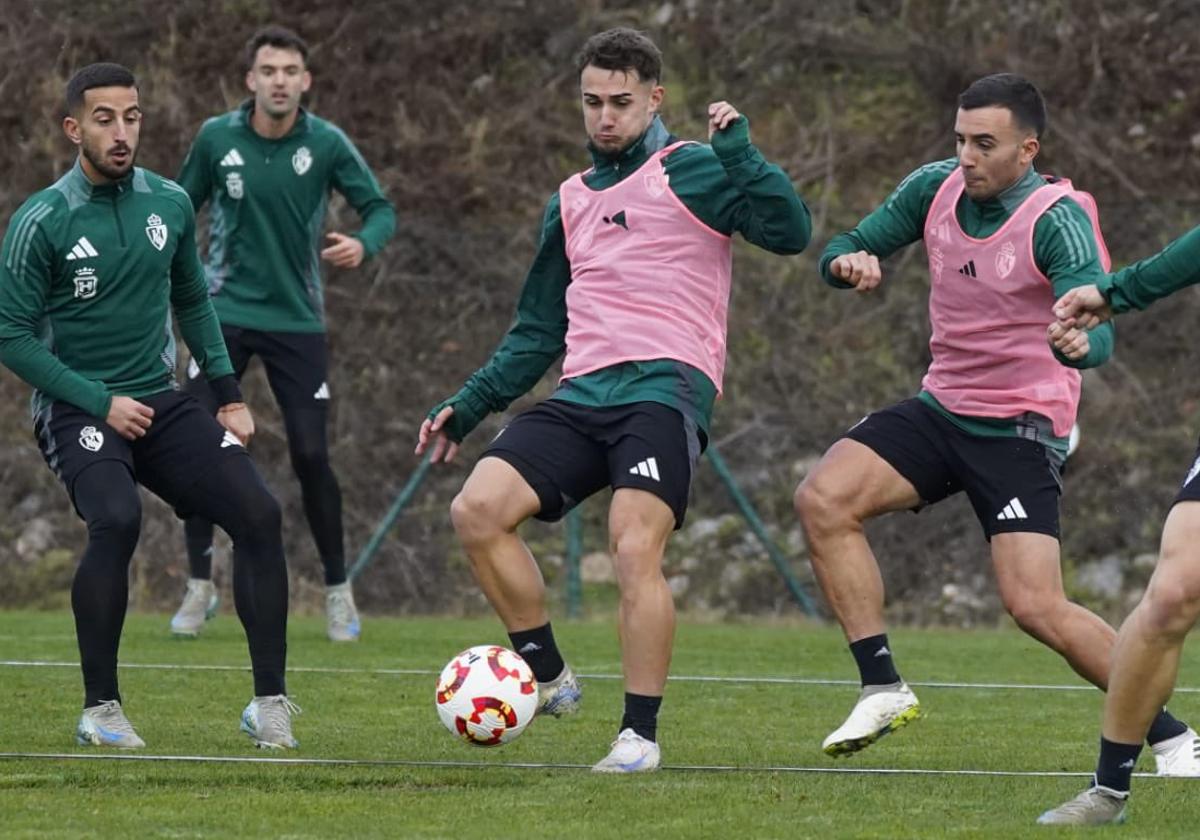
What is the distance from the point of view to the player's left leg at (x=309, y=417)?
10.8 metres

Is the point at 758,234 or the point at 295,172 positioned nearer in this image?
the point at 758,234

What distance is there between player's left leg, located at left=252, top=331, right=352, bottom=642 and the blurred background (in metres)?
3.87

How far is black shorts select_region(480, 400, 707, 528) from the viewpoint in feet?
22.2

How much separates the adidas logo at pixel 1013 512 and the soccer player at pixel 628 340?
985 millimetres

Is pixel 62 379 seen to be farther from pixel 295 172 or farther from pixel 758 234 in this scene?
pixel 295 172

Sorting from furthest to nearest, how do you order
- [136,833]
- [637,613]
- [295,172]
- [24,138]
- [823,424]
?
[24,138] < [823,424] < [295,172] < [637,613] < [136,833]

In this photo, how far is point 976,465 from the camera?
6984 millimetres

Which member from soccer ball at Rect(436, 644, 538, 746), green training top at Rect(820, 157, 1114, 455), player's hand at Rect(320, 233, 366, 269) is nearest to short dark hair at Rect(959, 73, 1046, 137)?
green training top at Rect(820, 157, 1114, 455)

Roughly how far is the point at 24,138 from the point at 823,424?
22.9 feet

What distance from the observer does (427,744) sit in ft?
23.8

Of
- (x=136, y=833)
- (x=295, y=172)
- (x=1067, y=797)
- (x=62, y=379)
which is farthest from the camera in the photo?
(x=295, y=172)

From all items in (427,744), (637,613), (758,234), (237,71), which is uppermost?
(237,71)

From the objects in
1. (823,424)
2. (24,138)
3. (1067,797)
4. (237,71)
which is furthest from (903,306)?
(1067,797)

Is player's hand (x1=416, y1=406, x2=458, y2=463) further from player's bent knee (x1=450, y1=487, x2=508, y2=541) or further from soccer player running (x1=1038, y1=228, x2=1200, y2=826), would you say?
soccer player running (x1=1038, y1=228, x2=1200, y2=826)
